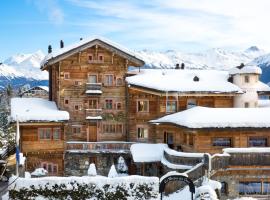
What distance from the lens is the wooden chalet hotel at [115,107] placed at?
44000 millimetres

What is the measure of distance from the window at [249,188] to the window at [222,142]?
382 cm

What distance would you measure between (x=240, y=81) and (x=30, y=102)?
72.0 feet

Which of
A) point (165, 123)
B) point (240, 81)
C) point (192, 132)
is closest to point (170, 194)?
point (192, 132)

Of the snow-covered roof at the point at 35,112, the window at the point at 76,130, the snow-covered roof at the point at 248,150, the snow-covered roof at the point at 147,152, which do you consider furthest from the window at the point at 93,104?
the snow-covered roof at the point at 248,150

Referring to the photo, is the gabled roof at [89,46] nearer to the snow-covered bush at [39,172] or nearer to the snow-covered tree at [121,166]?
→ the snow-covered tree at [121,166]

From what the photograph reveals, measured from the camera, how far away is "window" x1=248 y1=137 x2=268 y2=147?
39906mm

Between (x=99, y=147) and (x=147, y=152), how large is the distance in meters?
5.73

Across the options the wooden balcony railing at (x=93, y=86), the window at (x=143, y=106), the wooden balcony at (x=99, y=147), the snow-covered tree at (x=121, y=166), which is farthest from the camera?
the window at (x=143, y=106)

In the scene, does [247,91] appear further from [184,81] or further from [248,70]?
[184,81]

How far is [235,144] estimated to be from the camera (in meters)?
39.5

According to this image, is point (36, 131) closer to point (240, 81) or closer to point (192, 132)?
point (192, 132)

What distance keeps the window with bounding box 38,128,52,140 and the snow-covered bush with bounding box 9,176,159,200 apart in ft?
42.2

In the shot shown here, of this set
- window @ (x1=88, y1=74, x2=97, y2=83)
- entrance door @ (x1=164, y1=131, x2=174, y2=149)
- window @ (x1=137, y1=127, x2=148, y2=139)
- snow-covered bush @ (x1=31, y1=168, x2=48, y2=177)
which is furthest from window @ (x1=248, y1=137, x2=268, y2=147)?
snow-covered bush @ (x1=31, y1=168, x2=48, y2=177)

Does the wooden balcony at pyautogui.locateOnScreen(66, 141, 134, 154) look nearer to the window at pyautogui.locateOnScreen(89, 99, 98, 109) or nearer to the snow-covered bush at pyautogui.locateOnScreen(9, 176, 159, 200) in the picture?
the window at pyautogui.locateOnScreen(89, 99, 98, 109)
